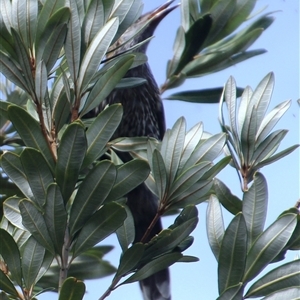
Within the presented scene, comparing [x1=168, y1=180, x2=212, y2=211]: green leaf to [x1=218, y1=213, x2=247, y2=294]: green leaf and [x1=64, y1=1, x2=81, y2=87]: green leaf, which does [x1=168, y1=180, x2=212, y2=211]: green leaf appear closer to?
[x1=218, y1=213, x2=247, y2=294]: green leaf

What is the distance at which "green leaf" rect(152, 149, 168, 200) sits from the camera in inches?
41.5

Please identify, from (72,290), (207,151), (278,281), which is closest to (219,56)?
(207,151)

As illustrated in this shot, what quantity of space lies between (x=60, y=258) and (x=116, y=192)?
0.45 ft

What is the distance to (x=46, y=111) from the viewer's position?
1.12 meters

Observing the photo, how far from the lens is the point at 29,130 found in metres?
0.97

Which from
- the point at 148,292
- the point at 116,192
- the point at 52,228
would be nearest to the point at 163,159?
the point at 116,192

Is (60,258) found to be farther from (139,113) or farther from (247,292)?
(139,113)

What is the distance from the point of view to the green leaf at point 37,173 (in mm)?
918

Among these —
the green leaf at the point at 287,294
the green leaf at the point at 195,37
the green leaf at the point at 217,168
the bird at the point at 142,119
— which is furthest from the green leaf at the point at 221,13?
the green leaf at the point at 287,294

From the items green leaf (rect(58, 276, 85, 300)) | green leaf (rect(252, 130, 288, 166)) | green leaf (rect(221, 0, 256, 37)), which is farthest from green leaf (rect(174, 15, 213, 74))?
green leaf (rect(58, 276, 85, 300))

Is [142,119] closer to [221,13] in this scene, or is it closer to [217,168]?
[221,13]

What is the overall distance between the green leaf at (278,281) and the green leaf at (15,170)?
0.38 m

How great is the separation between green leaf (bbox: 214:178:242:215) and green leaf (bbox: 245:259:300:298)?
0.66ft

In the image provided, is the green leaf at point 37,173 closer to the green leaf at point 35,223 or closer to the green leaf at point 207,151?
the green leaf at point 35,223
